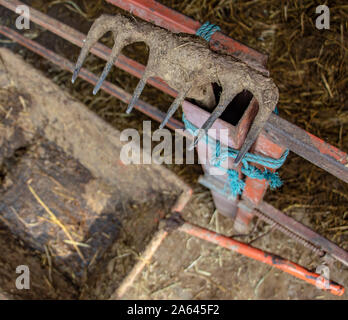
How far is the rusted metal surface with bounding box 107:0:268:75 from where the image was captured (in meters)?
1.22

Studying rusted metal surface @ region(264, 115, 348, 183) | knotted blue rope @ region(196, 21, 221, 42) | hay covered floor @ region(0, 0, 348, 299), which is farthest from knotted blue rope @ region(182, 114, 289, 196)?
hay covered floor @ region(0, 0, 348, 299)

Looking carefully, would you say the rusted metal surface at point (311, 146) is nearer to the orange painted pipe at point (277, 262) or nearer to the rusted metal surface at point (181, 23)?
the rusted metal surface at point (181, 23)

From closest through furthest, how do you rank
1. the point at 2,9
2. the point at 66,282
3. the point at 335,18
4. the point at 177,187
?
1. the point at 177,187
2. the point at 66,282
3. the point at 335,18
4. the point at 2,9

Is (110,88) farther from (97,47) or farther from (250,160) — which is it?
(250,160)

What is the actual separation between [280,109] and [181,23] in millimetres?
1402

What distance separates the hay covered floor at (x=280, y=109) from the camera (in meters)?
2.29

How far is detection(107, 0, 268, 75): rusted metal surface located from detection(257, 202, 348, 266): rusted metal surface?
78 centimetres

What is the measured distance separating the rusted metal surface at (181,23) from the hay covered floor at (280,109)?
1.24 metres

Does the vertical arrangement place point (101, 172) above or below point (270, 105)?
below

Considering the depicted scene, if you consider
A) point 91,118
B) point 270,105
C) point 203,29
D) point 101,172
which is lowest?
point 101,172

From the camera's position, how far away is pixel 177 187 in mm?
1809
